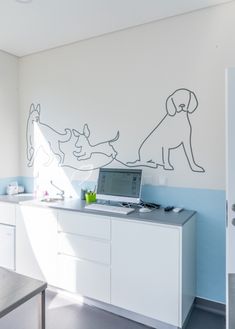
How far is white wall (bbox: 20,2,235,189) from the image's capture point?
2.35m

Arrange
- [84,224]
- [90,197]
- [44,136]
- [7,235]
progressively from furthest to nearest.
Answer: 1. [44,136]
2. [7,235]
3. [90,197]
4. [84,224]

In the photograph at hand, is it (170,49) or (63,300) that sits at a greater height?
(170,49)

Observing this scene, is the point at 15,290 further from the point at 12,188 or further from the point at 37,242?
the point at 12,188

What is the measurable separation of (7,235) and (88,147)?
50.4 inches

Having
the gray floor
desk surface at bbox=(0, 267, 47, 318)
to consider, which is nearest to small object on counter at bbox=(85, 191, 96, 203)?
the gray floor

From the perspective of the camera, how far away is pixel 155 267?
2.07 meters

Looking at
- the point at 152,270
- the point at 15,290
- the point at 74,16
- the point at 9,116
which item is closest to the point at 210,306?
the point at 152,270

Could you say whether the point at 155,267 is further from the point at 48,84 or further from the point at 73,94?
the point at 48,84

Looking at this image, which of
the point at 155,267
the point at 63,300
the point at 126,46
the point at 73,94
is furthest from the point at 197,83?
the point at 63,300

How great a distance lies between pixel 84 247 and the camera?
2365mm

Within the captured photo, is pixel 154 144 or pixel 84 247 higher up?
pixel 154 144

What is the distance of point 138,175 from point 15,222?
4.60ft

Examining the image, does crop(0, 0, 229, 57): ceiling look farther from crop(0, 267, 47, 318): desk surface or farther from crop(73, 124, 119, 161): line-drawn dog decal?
crop(0, 267, 47, 318): desk surface

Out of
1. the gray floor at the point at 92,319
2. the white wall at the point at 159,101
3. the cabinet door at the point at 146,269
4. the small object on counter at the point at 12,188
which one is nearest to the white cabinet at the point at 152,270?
the cabinet door at the point at 146,269
